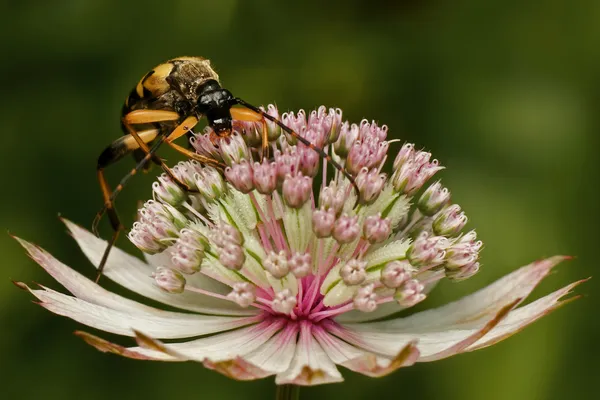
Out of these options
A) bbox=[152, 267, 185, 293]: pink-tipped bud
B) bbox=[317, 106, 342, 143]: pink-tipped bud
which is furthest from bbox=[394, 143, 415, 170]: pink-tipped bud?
bbox=[152, 267, 185, 293]: pink-tipped bud

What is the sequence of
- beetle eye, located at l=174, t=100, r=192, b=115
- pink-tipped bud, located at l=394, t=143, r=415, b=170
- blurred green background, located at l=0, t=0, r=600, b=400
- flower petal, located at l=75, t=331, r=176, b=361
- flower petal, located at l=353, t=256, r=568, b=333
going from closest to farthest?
flower petal, located at l=75, t=331, r=176, b=361 → flower petal, located at l=353, t=256, r=568, b=333 → pink-tipped bud, located at l=394, t=143, r=415, b=170 → beetle eye, located at l=174, t=100, r=192, b=115 → blurred green background, located at l=0, t=0, r=600, b=400

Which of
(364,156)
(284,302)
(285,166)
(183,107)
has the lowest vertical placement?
(284,302)

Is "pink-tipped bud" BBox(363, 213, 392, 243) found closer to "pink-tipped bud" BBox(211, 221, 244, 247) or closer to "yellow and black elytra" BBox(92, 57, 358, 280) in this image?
"yellow and black elytra" BBox(92, 57, 358, 280)

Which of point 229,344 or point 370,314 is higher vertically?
point 370,314

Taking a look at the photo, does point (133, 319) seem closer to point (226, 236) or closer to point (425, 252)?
point (226, 236)

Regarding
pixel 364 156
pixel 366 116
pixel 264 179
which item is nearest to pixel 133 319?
pixel 264 179

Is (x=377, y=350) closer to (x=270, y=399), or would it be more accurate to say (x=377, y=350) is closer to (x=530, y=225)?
(x=270, y=399)

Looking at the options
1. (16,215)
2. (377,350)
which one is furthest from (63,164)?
(377,350)
